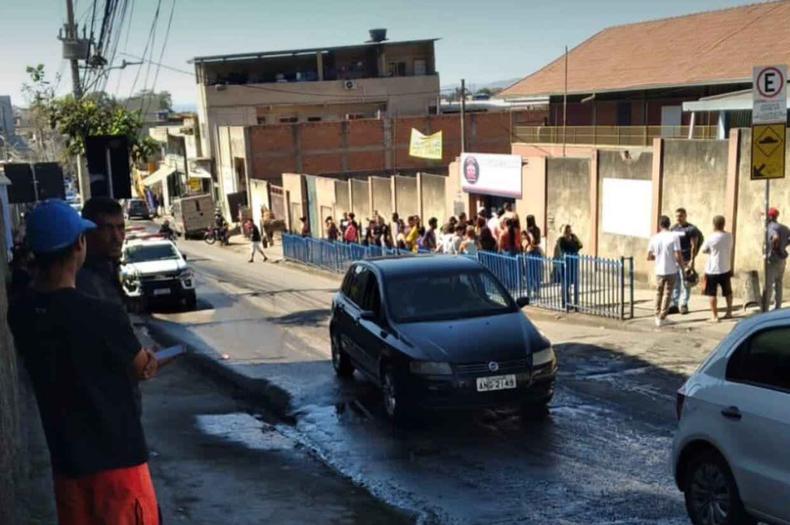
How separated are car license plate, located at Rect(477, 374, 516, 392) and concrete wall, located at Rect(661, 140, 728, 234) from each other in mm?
9918

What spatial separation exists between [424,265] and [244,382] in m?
3.36

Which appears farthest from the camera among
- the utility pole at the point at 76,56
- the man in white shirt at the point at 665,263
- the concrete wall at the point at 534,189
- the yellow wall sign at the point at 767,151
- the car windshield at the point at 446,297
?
the utility pole at the point at 76,56

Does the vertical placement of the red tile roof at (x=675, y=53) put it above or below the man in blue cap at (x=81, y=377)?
Result: above

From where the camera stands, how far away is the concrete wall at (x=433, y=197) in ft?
97.0

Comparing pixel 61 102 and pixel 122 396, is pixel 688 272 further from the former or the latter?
pixel 61 102

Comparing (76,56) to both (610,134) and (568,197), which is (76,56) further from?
(610,134)

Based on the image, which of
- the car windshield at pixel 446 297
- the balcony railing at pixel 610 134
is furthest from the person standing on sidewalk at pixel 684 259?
the balcony railing at pixel 610 134

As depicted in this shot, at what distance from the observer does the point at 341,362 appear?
40.5 feet

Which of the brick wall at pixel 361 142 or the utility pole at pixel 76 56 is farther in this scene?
the brick wall at pixel 361 142

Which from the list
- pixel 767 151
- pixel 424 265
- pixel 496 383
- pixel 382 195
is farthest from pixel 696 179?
pixel 382 195

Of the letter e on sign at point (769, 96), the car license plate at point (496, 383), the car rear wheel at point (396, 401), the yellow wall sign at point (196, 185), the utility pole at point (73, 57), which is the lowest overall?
the yellow wall sign at point (196, 185)

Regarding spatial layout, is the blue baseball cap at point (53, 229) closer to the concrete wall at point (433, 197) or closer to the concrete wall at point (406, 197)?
the concrete wall at point (433, 197)

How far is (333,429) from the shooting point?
10047 mm

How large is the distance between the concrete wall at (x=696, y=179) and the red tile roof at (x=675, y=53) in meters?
14.7
